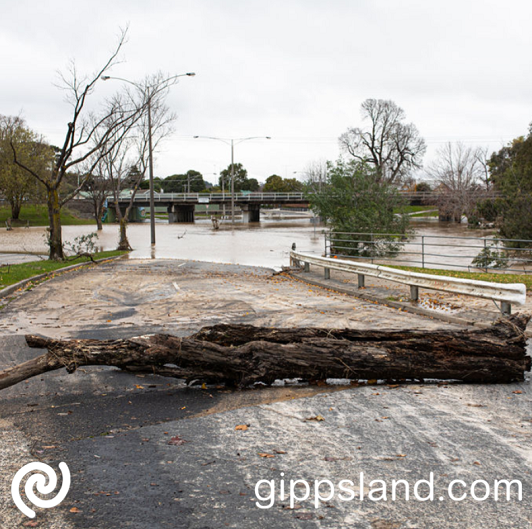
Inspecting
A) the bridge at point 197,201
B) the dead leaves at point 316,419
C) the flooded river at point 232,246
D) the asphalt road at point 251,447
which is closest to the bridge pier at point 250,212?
the bridge at point 197,201

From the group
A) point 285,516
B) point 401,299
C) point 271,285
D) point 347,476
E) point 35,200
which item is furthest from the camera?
point 35,200

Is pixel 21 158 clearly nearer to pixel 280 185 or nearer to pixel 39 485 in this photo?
pixel 39 485

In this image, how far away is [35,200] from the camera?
81312 millimetres

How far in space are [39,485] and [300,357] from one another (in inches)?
128

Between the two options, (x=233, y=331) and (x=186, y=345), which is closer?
(x=186, y=345)

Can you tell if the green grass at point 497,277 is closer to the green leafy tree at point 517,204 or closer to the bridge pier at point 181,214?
the green leafy tree at point 517,204

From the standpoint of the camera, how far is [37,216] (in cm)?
8950

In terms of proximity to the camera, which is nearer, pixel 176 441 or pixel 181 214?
pixel 176 441

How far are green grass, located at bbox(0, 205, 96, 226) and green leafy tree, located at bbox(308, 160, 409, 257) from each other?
61643 mm

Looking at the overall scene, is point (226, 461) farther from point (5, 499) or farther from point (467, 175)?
point (467, 175)

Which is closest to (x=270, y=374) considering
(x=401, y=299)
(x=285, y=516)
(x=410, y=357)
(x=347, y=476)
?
(x=410, y=357)

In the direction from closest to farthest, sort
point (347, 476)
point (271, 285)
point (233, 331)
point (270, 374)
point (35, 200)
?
point (347, 476)
point (270, 374)
point (233, 331)
point (271, 285)
point (35, 200)

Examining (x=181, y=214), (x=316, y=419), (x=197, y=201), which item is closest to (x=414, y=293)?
(x=316, y=419)

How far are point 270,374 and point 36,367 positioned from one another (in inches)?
98.7
